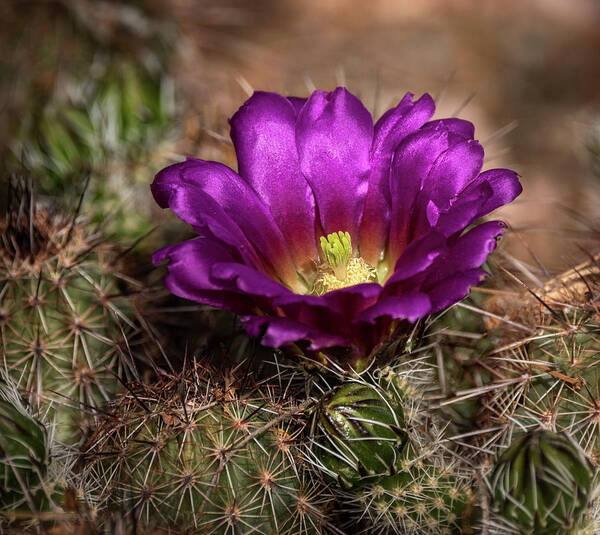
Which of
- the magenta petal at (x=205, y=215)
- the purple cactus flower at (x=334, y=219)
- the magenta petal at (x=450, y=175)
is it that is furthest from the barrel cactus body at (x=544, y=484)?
the magenta petal at (x=205, y=215)

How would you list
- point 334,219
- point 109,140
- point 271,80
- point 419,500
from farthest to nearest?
point 271,80 < point 109,140 < point 334,219 < point 419,500

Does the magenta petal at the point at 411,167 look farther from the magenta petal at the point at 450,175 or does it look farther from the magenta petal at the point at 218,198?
the magenta petal at the point at 218,198

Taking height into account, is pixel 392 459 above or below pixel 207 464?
above

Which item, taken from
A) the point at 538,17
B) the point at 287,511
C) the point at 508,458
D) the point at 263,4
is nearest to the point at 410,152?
the point at 508,458

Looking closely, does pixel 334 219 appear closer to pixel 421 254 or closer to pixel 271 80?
pixel 421 254

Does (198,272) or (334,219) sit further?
(334,219)

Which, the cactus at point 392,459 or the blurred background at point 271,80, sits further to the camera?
the blurred background at point 271,80

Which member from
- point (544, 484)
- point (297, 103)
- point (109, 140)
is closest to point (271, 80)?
point (109, 140)

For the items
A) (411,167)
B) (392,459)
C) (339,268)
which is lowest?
(392,459)
